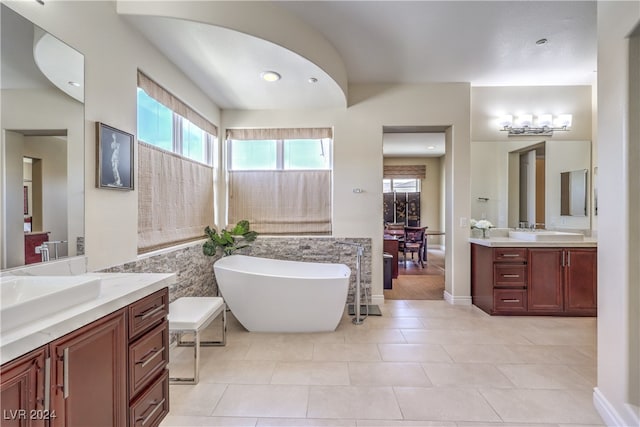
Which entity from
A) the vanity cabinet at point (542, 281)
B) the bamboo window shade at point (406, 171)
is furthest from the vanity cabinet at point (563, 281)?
the bamboo window shade at point (406, 171)

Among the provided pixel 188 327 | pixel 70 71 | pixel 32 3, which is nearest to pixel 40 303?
pixel 188 327

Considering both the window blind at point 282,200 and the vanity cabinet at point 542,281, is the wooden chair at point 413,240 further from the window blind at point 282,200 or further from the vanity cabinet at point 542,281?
the window blind at point 282,200

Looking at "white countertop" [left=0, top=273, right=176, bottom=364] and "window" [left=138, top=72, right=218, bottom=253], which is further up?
"window" [left=138, top=72, right=218, bottom=253]

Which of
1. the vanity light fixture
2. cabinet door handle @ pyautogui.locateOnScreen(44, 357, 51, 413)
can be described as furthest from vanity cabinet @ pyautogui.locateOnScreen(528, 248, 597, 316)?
cabinet door handle @ pyautogui.locateOnScreen(44, 357, 51, 413)

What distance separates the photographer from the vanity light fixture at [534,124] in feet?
13.5

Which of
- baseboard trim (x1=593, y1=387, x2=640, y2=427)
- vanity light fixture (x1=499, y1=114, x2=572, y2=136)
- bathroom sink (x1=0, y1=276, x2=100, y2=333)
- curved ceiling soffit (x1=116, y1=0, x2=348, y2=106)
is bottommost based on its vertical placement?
baseboard trim (x1=593, y1=387, x2=640, y2=427)

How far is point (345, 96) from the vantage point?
3.72m

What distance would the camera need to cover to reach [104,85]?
203 centimetres

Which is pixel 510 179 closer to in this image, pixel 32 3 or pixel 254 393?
pixel 254 393

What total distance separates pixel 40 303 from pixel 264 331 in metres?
2.31

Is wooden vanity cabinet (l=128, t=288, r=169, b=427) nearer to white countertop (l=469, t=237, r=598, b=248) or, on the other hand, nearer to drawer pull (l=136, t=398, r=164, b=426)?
drawer pull (l=136, t=398, r=164, b=426)

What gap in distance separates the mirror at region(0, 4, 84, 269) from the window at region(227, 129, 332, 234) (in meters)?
2.45

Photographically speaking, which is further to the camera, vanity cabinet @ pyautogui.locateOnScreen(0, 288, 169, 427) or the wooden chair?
the wooden chair

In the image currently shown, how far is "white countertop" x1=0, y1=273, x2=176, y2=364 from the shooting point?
91cm
